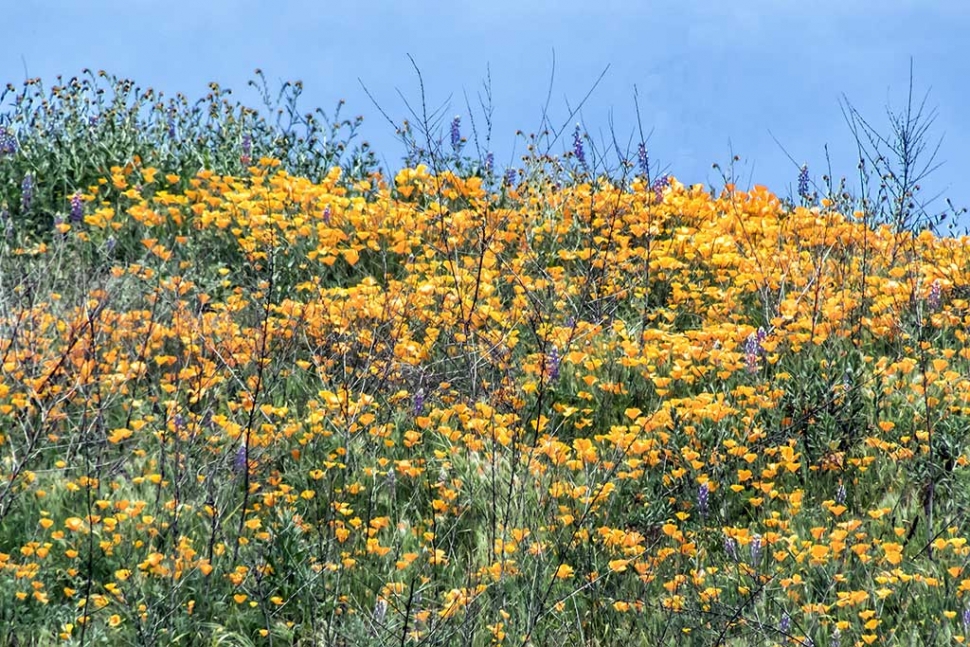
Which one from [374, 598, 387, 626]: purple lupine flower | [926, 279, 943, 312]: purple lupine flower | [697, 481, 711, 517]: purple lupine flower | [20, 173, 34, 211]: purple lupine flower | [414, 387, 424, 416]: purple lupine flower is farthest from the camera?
[20, 173, 34, 211]: purple lupine flower

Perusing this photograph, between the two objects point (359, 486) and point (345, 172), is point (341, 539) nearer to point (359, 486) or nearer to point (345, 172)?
point (359, 486)

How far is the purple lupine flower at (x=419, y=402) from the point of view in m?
5.97

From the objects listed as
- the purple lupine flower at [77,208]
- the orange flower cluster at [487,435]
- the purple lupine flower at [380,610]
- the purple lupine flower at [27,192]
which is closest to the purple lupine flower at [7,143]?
the purple lupine flower at [27,192]

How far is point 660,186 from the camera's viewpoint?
9508 mm

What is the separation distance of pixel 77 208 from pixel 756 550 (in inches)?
235

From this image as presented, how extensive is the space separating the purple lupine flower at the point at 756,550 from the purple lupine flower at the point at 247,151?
254 inches

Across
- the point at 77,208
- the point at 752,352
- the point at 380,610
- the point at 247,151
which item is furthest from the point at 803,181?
the point at 380,610

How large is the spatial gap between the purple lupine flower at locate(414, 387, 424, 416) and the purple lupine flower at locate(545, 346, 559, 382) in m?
0.61

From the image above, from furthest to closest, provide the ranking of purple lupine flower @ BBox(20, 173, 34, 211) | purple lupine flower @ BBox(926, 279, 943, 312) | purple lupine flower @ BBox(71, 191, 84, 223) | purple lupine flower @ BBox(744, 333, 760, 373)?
1. purple lupine flower @ BBox(20, 173, 34, 211)
2. purple lupine flower @ BBox(71, 191, 84, 223)
3. purple lupine flower @ BBox(926, 279, 943, 312)
4. purple lupine flower @ BBox(744, 333, 760, 373)

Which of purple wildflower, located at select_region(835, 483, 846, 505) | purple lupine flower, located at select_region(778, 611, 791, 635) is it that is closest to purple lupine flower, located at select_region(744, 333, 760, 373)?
purple wildflower, located at select_region(835, 483, 846, 505)

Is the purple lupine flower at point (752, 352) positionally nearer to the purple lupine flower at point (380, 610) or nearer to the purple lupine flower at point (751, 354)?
the purple lupine flower at point (751, 354)

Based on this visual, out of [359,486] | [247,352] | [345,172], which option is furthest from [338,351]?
[345,172]

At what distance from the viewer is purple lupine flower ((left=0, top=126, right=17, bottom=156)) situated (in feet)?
32.9

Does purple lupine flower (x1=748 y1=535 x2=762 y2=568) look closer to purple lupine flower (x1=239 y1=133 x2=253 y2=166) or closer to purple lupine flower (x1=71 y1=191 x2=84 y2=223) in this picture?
purple lupine flower (x1=71 y1=191 x2=84 y2=223)
